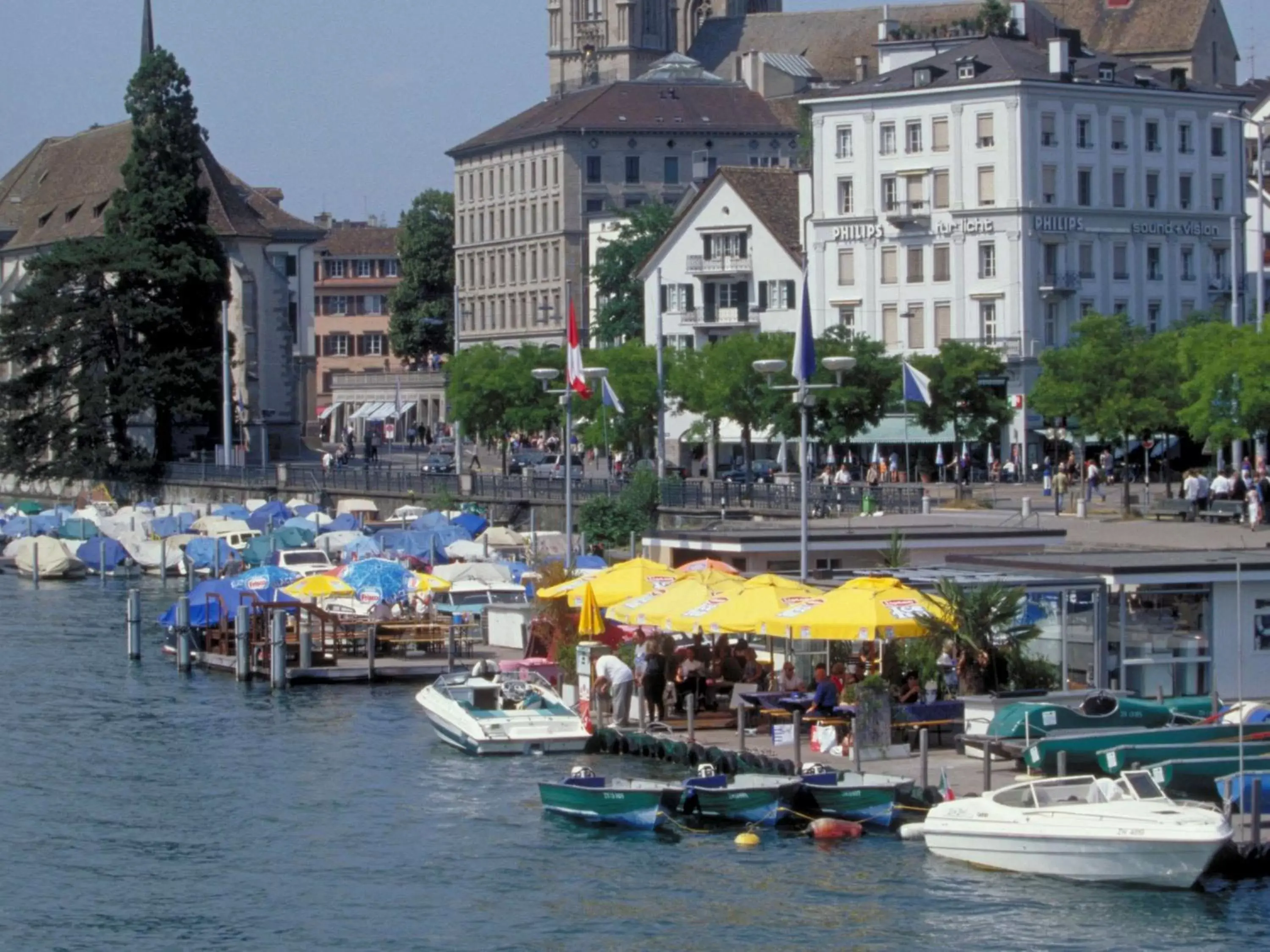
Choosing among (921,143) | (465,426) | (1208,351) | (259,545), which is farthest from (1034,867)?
(465,426)

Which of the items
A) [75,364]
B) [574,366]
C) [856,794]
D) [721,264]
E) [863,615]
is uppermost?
[721,264]

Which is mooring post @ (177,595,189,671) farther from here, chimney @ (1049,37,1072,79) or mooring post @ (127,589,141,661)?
chimney @ (1049,37,1072,79)

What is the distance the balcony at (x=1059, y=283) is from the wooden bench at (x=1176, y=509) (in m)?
29.7

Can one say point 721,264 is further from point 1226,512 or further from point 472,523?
point 1226,512

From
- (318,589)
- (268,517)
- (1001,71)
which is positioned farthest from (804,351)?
(1001,71)

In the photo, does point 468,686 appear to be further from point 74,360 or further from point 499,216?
point 499,216

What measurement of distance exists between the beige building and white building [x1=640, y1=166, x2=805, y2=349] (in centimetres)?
3600

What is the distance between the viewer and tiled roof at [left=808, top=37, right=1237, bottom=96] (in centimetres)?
9931

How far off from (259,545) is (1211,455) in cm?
3267

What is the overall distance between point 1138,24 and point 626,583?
113 meters

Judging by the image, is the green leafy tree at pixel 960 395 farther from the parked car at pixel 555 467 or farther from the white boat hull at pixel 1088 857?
the white boat hull at pixel 1088 857

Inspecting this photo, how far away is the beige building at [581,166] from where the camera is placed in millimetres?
156250

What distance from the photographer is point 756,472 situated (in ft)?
317

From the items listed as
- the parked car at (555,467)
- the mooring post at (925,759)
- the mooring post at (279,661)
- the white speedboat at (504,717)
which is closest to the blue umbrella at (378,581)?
the mooring post at (279,661)
